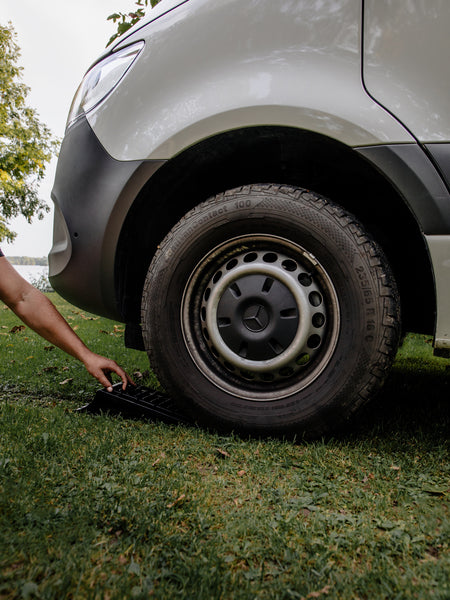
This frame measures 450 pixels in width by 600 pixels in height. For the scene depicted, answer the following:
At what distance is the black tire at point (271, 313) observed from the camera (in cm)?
162

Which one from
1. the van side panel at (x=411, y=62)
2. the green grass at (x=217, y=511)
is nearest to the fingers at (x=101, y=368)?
the green grass at (x=217, y=511)

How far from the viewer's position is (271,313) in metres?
1.72

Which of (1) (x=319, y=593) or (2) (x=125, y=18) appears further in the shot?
(2) (x=125, y=18)

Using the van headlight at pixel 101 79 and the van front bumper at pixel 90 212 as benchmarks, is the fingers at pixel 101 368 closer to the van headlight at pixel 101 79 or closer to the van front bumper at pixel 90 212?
the van front bumper at pixel 90 212

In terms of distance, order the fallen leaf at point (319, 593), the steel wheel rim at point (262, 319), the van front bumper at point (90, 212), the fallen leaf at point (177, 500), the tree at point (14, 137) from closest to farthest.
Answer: the fallen leaf at point (319, 593) → the fallen leaf at point (177, 500) → the steel wheel rim at point (262, 319) → the van front bumper at point (90, 212) → the tree at point (14, 137)

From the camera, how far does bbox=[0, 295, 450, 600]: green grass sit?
3.03 ft

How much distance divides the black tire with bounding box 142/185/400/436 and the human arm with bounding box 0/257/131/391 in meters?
0.31

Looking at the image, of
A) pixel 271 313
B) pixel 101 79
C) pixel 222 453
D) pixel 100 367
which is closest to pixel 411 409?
pixel 271 313

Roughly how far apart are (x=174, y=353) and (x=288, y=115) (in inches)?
41.9

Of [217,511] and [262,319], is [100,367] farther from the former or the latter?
[217,511]

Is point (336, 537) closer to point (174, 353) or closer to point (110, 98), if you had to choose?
point (174, 353)

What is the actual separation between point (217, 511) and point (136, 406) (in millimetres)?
836

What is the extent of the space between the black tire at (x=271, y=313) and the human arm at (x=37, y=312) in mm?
314

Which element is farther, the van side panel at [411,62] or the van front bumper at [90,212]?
the van front bumper at [90,212]
